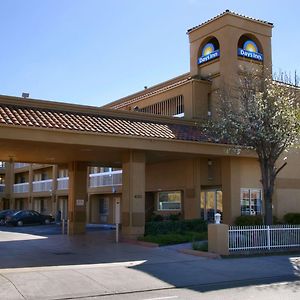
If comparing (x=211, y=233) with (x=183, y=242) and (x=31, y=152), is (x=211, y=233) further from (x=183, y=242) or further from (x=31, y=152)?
(x=31, y=152)

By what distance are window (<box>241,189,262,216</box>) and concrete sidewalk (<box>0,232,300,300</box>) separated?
317 inches

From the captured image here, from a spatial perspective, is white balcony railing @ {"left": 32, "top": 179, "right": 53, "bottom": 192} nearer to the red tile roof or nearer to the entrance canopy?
the entrance canopy

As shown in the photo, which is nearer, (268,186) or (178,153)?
(268,186)

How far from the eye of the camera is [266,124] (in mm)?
19984

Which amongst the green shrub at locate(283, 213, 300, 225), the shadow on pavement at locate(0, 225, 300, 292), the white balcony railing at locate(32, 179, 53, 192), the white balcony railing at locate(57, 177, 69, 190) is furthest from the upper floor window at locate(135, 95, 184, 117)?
the white balcony railing at locate(32, 179, 53, 192)

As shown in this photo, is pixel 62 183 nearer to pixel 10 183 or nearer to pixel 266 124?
pixel 10 183

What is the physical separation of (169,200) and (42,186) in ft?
79.5

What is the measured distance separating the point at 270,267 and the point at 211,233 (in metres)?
2.80

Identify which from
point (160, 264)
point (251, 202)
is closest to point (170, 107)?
point (251, 202)

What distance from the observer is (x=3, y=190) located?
5947 centimetres

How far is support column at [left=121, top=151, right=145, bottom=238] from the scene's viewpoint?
22.6m

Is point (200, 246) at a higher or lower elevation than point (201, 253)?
higher

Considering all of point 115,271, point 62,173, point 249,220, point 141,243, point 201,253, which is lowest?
point 115,271

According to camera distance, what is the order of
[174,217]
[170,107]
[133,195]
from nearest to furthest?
1. [133,195]
2. [174,217]
3. [170,107]
